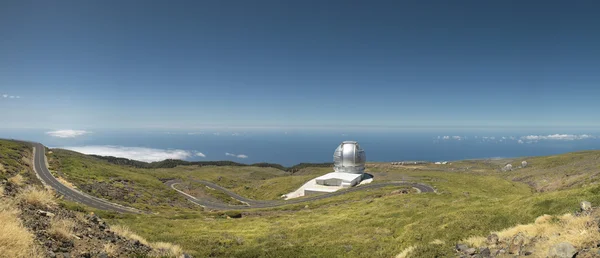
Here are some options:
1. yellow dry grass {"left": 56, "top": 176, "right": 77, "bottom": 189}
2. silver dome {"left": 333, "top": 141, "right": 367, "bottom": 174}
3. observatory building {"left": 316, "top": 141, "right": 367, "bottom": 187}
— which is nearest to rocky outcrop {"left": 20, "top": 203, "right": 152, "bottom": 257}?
yellow dry grass {"left": 56, "top": 176, "right": 77, "bottom": 189}

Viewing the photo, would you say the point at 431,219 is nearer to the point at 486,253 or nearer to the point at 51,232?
the point at 486,253

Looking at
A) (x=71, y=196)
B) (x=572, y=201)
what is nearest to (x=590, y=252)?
(x=572, y=201)

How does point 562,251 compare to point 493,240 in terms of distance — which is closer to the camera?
point 562,251

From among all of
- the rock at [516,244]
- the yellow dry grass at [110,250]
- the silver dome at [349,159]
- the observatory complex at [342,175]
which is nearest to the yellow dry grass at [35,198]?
the yellow dry grass at [110,250]

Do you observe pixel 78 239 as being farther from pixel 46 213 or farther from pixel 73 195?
pixel 73 195

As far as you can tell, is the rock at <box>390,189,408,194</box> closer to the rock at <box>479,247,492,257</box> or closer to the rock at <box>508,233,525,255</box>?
the rock at <box>508,233,525,255</box>

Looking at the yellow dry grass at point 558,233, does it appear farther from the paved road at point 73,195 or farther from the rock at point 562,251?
the paved road at point 73,195

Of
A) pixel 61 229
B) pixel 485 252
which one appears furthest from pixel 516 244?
pixel 61 229
